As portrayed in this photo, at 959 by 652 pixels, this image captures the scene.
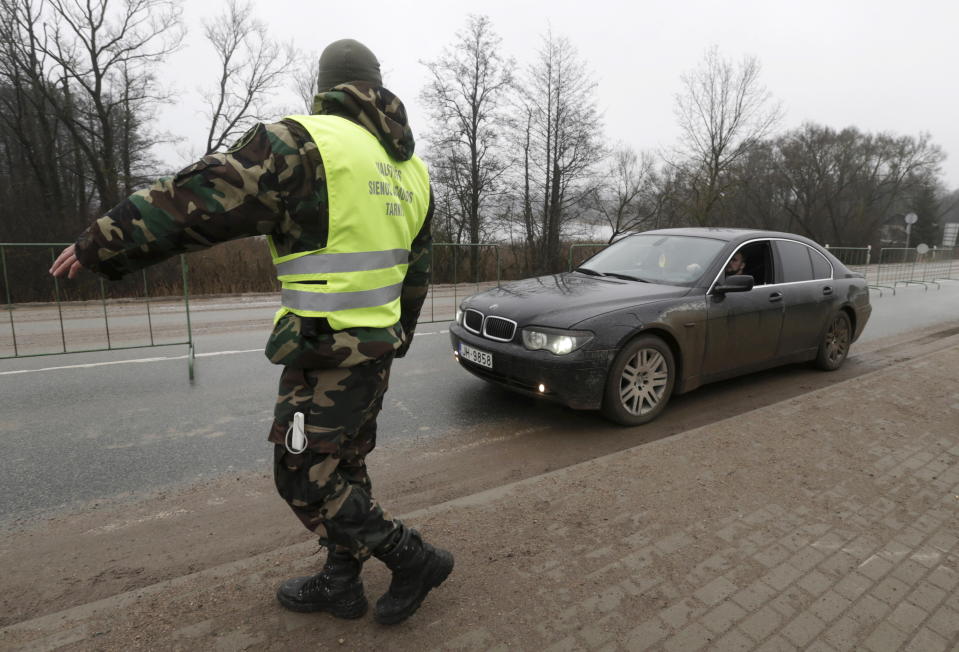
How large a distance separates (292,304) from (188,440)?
9.70ft

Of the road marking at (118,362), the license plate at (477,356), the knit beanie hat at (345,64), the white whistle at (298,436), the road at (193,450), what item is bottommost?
the road at (193,450)

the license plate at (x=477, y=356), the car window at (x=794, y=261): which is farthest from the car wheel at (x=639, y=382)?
the car window at (x=794, y=261)

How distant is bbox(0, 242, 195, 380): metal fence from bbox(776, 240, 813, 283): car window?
20.2ft

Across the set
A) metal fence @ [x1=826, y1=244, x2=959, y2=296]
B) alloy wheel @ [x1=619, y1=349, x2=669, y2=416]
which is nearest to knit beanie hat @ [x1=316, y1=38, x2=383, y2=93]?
alloy wheel @ [x1=619, y1=349, x2=669, y2=416]

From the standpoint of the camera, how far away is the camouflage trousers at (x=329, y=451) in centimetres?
186

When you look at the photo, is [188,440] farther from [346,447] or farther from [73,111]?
[73,111]

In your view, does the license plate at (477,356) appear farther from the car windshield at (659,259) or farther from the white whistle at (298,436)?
the white whistle at (298,436)

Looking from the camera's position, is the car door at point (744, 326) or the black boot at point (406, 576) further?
the car door at point (744, 326)

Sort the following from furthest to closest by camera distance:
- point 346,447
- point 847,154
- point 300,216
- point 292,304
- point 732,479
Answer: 1. point 847,154
2. point 732,479
3. point 346,447
4. point 292,304
5. point 300,216

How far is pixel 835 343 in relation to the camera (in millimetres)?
6434

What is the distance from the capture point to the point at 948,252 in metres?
21.9

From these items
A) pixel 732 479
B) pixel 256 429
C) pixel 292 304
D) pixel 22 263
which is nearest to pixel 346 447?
pixel 292 304

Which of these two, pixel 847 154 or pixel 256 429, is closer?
pixel 256 429

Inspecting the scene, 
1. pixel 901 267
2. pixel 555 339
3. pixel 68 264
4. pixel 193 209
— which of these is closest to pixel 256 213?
pixel 193 209
